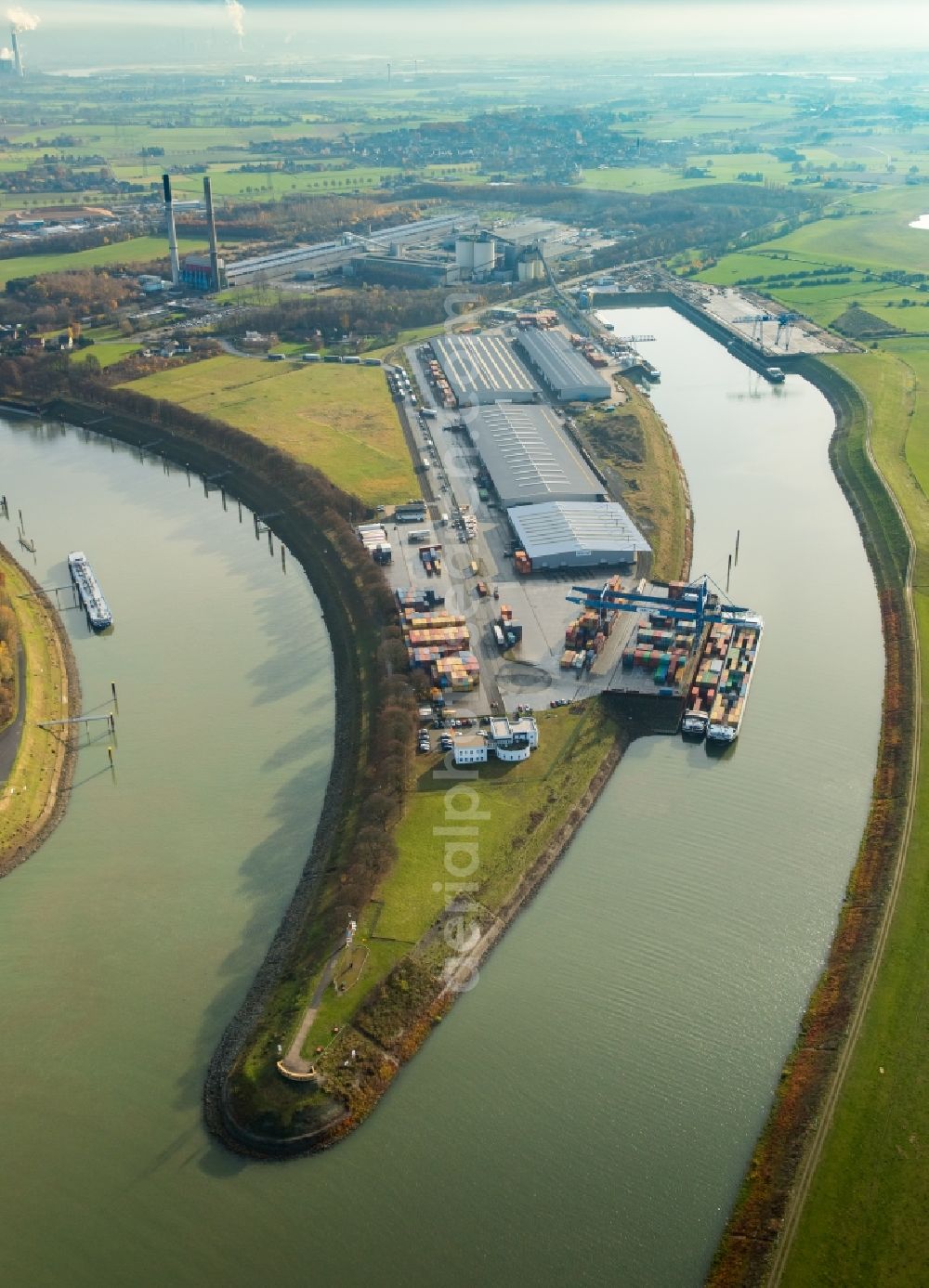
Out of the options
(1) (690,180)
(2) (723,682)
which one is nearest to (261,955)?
(2) (723,682)

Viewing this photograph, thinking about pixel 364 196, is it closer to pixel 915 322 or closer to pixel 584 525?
pixel 915 322

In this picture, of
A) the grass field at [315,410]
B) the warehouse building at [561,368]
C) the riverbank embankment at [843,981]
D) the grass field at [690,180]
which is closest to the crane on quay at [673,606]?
the riverbank embankment at [843,981]

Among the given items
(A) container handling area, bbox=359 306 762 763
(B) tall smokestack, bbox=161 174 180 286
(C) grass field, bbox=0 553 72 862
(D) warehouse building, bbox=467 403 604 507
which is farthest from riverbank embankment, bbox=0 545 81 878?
(B) tall smokestack, bbox=161 174 180 286

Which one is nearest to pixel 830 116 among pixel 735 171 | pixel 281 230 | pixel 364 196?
pixel 735 171

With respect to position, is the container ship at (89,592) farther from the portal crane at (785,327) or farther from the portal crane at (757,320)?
the portal crane at (785,327)

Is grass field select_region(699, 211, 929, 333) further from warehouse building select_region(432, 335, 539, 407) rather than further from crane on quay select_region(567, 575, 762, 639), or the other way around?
crane on quay select_region(567, 575, 762, 639)

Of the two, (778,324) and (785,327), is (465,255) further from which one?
(785,327)
